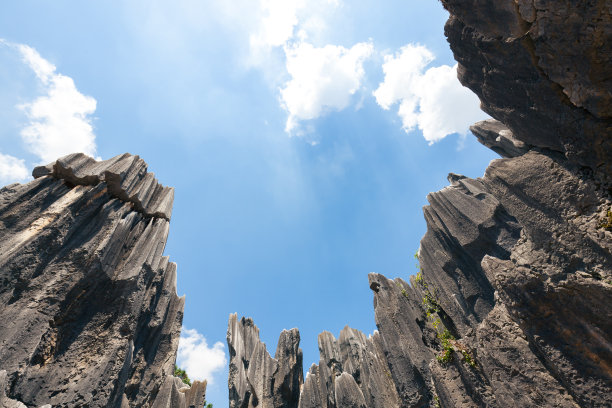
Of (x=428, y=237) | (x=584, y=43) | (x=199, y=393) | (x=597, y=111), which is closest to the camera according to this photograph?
(x=584, y=43)

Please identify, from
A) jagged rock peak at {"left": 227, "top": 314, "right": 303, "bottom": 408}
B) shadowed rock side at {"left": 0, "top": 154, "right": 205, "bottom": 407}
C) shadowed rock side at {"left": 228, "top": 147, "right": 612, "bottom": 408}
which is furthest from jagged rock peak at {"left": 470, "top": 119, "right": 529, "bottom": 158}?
shadowed rock side at {"left": 0, "top": 154, "right": 205, "bottom": 407}

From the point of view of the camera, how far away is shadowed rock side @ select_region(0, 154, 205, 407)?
1155 centimetres

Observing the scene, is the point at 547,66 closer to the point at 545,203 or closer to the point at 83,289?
the point at 545,203

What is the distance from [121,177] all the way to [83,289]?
6.96 metres

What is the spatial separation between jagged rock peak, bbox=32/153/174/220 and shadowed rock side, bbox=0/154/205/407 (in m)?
0.07

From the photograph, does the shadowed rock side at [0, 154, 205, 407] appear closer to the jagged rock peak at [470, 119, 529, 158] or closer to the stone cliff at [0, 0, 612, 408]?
the stone cliff at [0, 0, 612, 408]

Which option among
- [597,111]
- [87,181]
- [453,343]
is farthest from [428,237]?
[87,181]

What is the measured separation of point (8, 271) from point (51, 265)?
1684 mm

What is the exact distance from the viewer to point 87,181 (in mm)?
16719

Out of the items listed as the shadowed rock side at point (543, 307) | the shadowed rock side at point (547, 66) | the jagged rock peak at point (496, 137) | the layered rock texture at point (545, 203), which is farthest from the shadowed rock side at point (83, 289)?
the jagged rock peak at point (496, 137)

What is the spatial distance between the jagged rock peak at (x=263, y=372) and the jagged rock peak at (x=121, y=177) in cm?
2097

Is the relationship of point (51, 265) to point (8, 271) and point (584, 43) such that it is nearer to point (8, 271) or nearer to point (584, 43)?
point (8, 271)

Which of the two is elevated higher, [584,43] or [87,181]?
[87,181]

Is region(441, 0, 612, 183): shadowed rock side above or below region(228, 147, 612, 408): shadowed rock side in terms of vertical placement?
above
